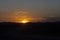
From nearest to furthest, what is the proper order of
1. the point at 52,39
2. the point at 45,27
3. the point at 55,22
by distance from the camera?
the point at 52,39 < the point at 45,27 < the point at 55,22

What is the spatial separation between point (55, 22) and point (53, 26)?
974mm

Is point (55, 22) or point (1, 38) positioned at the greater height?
point (55, 22)

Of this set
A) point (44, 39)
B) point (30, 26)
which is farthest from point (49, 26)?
point (44, 39)

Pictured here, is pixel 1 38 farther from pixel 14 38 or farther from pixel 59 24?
pixel 59 24

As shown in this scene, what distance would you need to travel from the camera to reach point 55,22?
45.6ft

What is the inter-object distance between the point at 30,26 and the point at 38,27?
607mm

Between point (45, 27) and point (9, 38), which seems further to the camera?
point (45, 27)

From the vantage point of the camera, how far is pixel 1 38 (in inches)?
358

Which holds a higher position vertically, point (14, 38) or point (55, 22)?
point (55, 22)

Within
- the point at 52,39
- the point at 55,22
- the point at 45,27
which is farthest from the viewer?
the point at 55,22

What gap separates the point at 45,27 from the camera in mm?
12898

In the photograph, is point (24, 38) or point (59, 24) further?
point (59, 24)

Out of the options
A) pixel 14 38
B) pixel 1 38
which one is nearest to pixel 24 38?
pixel 14 38

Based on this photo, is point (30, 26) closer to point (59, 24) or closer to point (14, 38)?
point (59, 24)
